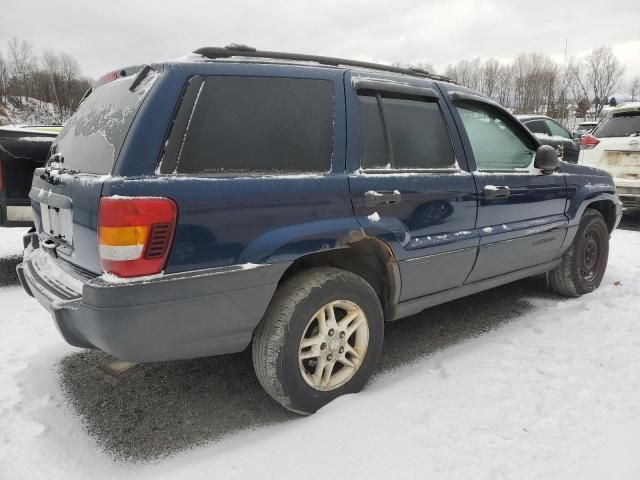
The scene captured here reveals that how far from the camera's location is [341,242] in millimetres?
2393

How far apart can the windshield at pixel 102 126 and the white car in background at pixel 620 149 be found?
286 inches

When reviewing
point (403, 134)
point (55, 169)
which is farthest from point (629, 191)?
point (55, 169)

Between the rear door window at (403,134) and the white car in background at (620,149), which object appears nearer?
the rear door window at (403,134)

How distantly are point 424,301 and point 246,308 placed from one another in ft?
4.15

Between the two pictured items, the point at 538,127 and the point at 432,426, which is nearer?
the point at 432,426

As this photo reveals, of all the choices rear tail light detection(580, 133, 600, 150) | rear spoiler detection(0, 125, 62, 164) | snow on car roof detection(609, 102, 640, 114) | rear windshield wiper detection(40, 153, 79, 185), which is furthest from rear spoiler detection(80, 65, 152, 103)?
snow on car roof detection(609, 102, 640, 114)

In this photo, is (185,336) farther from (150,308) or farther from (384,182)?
(384,182)

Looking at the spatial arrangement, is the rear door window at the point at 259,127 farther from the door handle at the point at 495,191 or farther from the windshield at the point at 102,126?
the door handle at the point at 495,191

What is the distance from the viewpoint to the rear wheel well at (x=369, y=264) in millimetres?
2562

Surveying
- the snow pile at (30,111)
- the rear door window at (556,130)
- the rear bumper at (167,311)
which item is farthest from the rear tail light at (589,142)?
the snow pile at (30,111)

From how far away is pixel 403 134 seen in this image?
2805 mm

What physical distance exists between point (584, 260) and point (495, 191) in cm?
175

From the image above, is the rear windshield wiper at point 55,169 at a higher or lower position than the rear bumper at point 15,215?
higher

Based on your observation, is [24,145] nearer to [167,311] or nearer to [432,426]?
[167,311]
